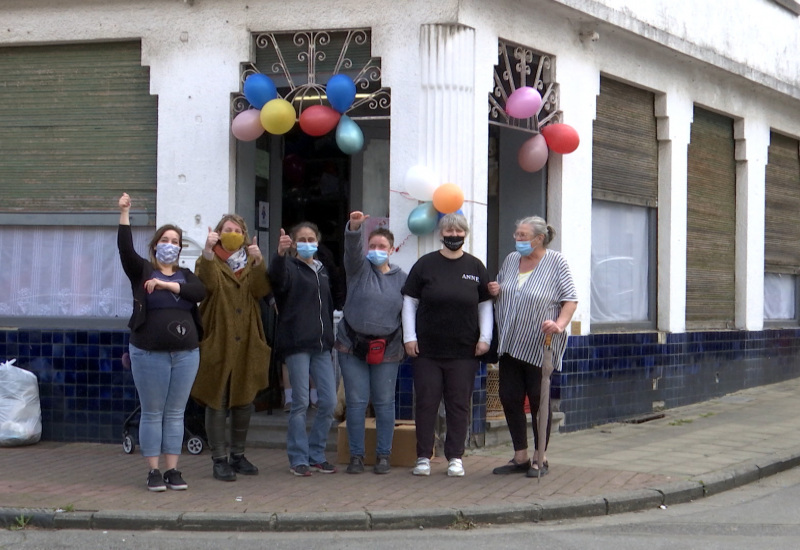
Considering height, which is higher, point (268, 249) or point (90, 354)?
point (268, 249)

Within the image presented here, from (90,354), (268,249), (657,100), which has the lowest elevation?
(90,354)

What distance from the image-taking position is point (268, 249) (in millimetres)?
11102

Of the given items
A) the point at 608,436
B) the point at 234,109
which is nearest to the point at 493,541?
the point at 608,436

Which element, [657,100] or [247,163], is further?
[657,100]

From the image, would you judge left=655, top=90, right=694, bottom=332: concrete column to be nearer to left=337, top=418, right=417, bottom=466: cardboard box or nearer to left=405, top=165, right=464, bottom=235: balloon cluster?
left=405, top=165, right=464, bottom=235: balloon cluster

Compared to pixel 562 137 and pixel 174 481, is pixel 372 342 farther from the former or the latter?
pixel 562 137

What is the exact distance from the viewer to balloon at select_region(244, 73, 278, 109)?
32.0ft

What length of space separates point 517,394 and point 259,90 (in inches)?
138

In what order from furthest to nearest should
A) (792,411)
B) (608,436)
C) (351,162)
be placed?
(792,411)
(351,162)
(608,436)

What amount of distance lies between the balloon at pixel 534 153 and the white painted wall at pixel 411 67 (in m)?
0.35

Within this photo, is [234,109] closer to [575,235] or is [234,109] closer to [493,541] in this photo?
[575,235]

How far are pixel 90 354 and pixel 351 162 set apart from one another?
345 centimetres

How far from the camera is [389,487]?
320 inches

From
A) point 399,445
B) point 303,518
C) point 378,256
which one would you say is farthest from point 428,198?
point 303,518
